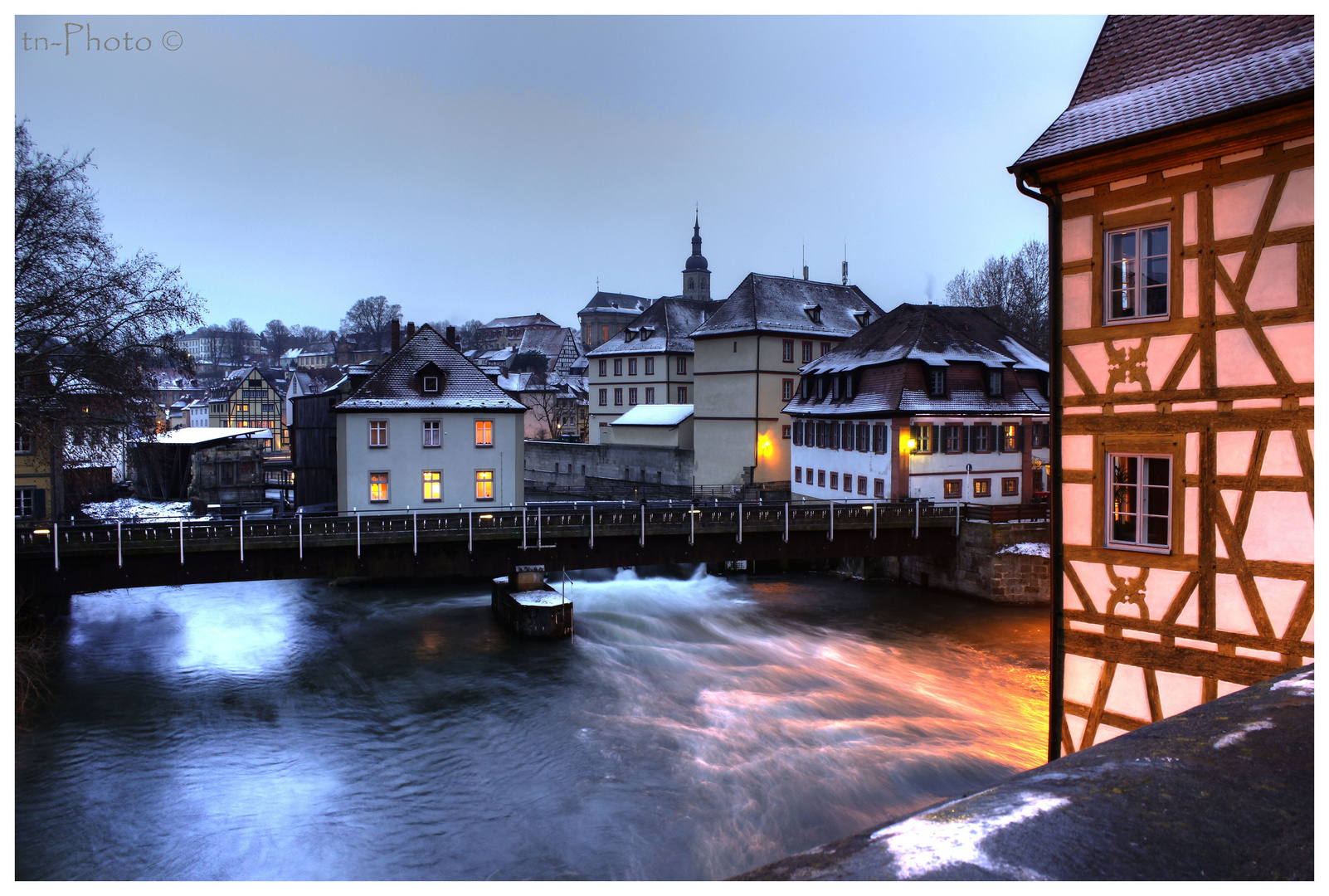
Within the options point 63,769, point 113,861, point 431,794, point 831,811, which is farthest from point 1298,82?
point 63,769

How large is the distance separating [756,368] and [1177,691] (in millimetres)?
37948

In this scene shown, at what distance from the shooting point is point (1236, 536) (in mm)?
8062

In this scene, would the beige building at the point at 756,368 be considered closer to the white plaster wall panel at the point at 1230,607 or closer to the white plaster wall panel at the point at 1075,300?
the white plaster wall panel at the point at 1075,300

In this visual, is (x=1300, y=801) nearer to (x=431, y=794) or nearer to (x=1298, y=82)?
(x=1298, y=82)

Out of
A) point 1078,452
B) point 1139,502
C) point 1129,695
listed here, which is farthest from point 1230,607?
point 1078,452

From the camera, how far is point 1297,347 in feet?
24.8

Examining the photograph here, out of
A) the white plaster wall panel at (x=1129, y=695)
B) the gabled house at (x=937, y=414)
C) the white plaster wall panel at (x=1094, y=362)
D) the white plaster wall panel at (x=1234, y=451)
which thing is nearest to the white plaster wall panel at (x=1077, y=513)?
the white plaster wall panel at (x=1094, y=362)

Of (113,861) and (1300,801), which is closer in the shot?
(1300,801)

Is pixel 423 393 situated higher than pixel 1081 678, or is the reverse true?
pixel 423 393

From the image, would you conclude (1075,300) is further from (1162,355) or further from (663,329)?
(663,329)

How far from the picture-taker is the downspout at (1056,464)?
30.4 ft

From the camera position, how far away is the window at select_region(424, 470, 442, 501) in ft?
103

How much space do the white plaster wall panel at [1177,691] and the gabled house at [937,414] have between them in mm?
23148

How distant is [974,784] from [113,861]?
554 inches
